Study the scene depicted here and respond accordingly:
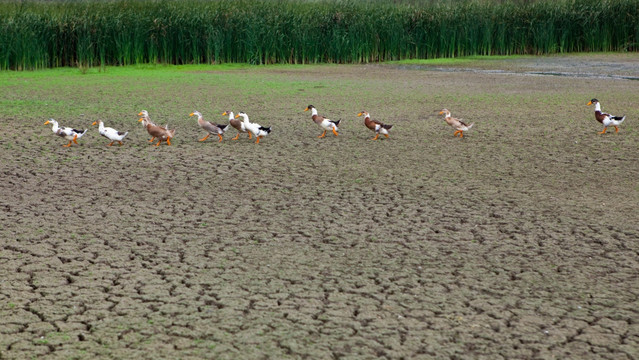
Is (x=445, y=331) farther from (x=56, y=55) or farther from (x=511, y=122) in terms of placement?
(x=56, y=55)

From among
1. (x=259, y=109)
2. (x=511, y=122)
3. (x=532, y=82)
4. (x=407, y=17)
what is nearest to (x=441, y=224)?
(x=511, y=122)

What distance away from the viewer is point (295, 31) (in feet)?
75.4

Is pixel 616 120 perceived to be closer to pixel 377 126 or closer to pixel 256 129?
pixel 377 126

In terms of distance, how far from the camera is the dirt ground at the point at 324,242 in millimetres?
4219

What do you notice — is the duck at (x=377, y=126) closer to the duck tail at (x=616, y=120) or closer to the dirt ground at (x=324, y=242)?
the dirt ground at (x=324, y=242)

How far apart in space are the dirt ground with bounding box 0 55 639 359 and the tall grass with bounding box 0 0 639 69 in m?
9.36

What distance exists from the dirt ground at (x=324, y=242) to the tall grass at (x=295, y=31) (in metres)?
9.36

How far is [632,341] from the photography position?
414 centimetres

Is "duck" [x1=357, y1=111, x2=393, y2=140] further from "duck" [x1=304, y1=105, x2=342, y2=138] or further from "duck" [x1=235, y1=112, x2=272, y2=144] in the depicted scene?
"duck" [x1=235, y1=112, x2=272, y2=144]

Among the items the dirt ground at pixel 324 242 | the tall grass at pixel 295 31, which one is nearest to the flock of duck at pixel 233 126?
the dirt ground at pixel 324 242

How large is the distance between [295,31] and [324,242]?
58.3 ft

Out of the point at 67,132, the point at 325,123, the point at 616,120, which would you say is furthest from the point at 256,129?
the point at 616,120

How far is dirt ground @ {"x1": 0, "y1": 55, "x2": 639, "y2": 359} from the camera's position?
4.22m

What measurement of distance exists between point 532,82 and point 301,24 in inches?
303
